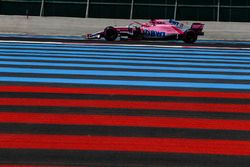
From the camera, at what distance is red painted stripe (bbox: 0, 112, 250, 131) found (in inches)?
208

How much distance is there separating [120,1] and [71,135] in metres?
22.9

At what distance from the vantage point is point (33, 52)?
12789 millimetres

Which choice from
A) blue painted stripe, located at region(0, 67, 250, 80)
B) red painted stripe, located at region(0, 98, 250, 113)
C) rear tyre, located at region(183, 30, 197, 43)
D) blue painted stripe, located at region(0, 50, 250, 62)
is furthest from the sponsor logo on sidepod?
red painted stripe, located at region(0, 98, 250, 113)

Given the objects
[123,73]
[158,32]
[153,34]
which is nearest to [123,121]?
[123,73]

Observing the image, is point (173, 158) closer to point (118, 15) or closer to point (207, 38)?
point (207, 38)

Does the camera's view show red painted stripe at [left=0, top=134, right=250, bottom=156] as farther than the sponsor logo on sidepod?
No

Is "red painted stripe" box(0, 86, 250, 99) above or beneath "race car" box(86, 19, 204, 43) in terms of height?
beneath

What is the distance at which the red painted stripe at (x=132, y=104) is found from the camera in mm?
6141

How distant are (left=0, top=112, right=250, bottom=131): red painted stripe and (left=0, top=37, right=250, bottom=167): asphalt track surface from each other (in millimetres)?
12

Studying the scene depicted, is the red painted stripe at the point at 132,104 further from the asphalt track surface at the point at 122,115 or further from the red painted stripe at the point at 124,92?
the red painted stripe at the point at 124,92

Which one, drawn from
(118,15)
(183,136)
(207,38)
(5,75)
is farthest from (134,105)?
(118,15)

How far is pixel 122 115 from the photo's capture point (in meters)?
5.73

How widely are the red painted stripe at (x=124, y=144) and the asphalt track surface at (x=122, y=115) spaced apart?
0.4 inches

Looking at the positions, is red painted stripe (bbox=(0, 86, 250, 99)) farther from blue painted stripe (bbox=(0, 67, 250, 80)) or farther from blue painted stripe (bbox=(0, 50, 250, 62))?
blue painted stripe (bbox=(0, 50, 250, 62))
